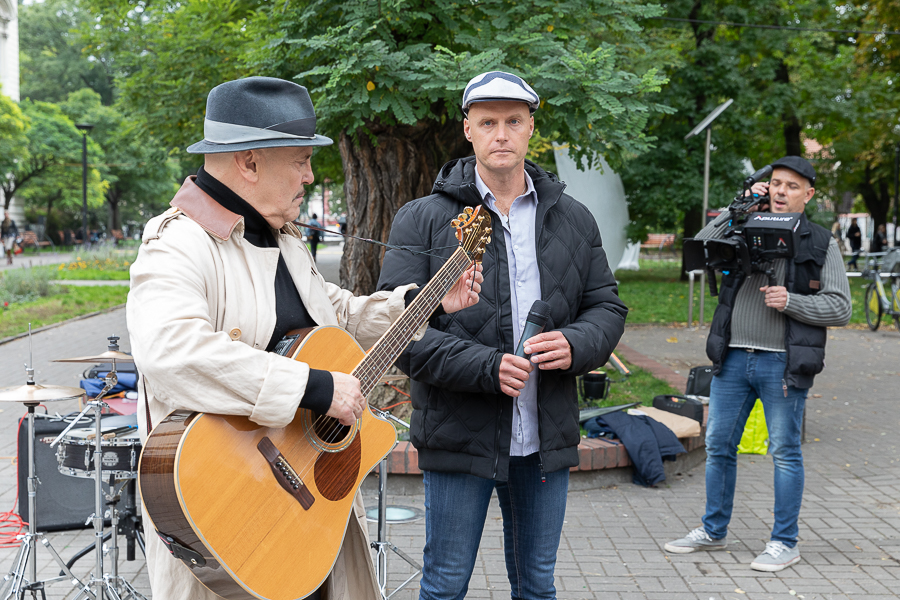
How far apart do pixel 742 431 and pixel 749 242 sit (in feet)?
3.35

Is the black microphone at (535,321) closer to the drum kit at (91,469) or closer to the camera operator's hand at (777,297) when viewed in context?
the drum kit at (91,469)

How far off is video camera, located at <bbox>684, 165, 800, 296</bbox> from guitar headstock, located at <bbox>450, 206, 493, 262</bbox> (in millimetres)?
2106

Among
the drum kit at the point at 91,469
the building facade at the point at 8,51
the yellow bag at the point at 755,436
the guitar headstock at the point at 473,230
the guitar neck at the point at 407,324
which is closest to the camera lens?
the guitar neck at the point at 407,324

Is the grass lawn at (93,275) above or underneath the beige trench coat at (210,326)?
underneath

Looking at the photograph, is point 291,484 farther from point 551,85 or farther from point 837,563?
point 551,85

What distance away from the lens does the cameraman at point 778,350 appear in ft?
13.6

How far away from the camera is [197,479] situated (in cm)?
178

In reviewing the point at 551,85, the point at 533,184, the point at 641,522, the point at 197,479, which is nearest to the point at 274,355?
the point at 197,479

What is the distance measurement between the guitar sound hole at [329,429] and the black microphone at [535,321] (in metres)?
0.66

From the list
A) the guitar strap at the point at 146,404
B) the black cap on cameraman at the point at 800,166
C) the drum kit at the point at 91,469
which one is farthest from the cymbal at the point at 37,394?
the black cap on cameraman at the point at 800,166

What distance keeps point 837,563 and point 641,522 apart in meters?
1.10

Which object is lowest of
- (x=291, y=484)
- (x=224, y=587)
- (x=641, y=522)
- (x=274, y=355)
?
(x=641, y=522)

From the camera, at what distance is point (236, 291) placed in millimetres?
2008

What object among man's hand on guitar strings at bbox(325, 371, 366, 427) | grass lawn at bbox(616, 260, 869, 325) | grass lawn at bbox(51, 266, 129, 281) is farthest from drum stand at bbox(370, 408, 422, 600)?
grass lawn at bbox(51, 266, 129, 281)
